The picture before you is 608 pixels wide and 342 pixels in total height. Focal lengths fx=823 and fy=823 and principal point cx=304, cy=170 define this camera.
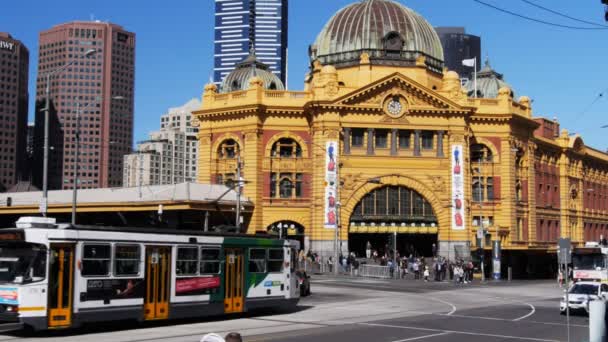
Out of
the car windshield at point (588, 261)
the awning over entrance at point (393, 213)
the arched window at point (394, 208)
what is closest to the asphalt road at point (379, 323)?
the car windshield at point (588, 261)

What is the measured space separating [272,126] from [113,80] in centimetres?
11962

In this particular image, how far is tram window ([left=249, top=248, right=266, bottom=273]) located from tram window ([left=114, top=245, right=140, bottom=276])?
577 centimetres

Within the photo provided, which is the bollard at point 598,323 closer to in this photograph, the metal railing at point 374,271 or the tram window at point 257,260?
the tram window at point 257,260

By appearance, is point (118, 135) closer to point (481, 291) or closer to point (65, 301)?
point (481, 291)

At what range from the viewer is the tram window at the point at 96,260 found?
79.5ft

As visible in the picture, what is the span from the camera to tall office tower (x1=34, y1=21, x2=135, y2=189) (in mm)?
141000

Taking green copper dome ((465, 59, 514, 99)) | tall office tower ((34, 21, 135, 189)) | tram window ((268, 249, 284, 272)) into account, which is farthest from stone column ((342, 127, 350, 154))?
tall office tower ((34, 21, 135, 189))

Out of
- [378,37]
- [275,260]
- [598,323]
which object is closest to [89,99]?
[378,37]

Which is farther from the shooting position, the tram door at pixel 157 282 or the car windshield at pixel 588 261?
the car windshield at pixel 588 261

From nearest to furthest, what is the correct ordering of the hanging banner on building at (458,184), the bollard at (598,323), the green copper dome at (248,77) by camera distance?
the bollard at (598,323) < the hanging banner on building at (458,184) < the green copper dome at (248,77)

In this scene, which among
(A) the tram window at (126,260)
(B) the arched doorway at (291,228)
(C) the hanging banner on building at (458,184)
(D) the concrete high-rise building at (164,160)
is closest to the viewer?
(A) the tram window at (126,260)

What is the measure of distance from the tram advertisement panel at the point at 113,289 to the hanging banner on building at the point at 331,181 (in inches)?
1847

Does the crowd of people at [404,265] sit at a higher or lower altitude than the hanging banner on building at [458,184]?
lower

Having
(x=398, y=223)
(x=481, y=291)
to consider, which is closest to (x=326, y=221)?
(x=398, y=223)
